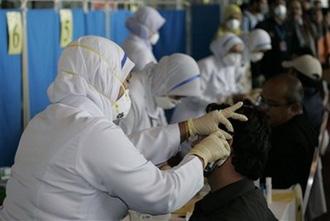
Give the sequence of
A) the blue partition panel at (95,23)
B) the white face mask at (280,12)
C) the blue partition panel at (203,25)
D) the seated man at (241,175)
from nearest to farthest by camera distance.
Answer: the seated man at (241,175), the blue partition panel at (95,23), the blue partition panel at (203,25), the white face mask at (280,12)

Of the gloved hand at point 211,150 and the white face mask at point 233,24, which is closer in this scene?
the gloved hand at point 211,150

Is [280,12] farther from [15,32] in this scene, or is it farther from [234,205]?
[234,205]

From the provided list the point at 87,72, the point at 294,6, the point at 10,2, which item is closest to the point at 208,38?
the point at 294,6

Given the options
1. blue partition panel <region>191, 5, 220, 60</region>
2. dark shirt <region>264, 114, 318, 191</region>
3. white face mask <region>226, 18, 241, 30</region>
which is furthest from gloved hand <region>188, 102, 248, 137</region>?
blue partition panel <region>191, 5, 220, 60</region>

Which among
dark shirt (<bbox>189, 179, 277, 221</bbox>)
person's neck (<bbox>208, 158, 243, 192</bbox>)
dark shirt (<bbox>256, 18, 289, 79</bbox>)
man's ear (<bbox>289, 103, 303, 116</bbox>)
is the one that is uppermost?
person's neck (<bbox>208, 158, 243, 192</bbox>)

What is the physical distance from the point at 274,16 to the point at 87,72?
579cm

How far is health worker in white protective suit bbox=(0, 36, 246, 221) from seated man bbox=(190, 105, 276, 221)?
0.12 metres

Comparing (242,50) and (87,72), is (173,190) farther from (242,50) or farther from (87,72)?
(242,50)

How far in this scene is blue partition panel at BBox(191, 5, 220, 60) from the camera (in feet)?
20.9

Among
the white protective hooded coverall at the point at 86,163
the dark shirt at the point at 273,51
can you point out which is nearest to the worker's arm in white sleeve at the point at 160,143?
the white protective hooded coverall at the point at 86,163

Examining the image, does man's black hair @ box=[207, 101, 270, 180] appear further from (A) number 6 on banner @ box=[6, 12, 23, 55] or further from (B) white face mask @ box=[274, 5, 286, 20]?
(B) white face mask @ box=[274, 5, 286, 20]

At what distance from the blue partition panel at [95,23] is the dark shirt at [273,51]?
2.69 metres

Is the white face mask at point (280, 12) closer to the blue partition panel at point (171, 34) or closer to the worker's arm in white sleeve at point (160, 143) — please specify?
the blue partition panel at point (171, 34)

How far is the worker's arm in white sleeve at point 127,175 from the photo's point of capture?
1565 mm
